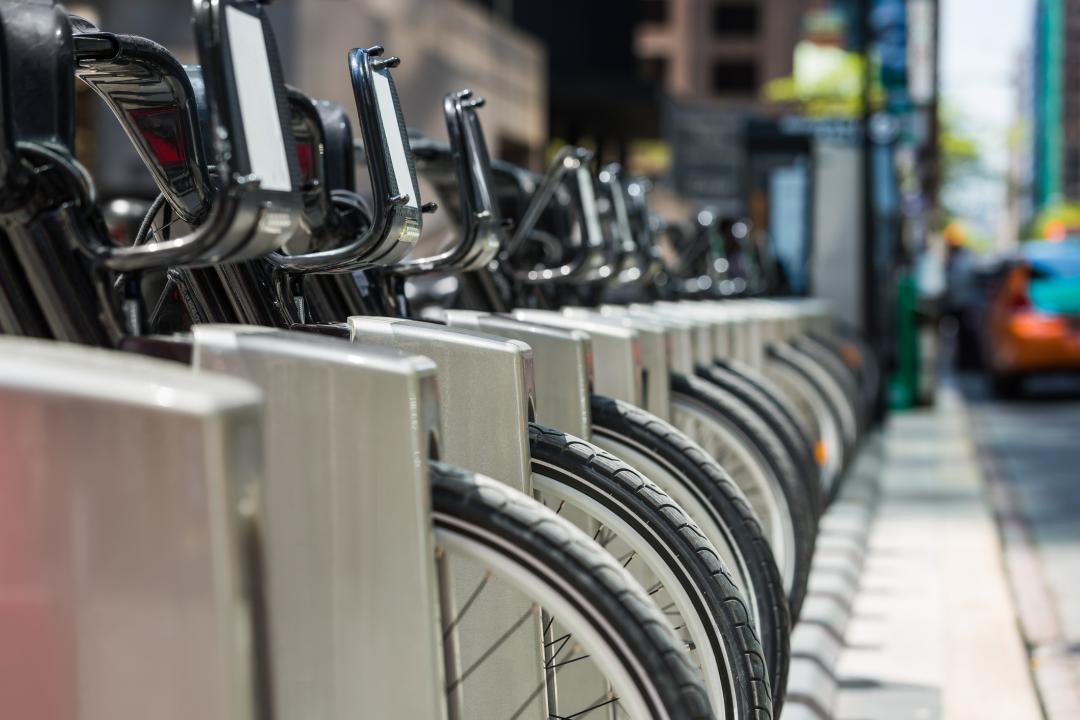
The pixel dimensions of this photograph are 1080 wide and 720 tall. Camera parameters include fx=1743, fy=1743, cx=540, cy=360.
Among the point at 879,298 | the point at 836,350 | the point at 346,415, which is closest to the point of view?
the point at 346,415

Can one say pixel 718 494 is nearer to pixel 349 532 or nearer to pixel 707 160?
pixel 349 532

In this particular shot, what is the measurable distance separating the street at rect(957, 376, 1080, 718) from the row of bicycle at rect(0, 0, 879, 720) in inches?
83.3

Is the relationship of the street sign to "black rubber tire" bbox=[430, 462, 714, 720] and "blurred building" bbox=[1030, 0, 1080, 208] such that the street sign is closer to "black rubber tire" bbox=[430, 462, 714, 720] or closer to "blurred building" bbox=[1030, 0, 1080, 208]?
"black rubber tire" bbox=[430, 462, 714, 720]

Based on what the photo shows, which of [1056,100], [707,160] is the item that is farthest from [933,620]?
[1056,100]

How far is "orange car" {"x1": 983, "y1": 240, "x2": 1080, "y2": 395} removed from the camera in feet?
52.6

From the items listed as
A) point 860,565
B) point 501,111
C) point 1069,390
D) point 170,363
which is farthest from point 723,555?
point 501,111

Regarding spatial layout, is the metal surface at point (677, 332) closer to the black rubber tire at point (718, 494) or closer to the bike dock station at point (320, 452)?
the bike dock station at point (320, 452)

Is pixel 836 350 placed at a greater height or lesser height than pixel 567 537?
lesser

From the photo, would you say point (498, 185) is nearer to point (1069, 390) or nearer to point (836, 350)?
point (836, 350)

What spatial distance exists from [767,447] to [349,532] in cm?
243

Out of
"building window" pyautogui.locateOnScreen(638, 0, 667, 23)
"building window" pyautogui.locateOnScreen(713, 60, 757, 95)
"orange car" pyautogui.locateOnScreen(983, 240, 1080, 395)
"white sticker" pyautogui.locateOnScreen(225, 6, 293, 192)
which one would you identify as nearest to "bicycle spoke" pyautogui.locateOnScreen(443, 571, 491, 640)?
"white sticker" pyautogui.locateOnScreen(225, 6, 293, 192)

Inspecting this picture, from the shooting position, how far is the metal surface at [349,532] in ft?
7.20

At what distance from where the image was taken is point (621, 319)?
420cm

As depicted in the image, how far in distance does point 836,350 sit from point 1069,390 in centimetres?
955
